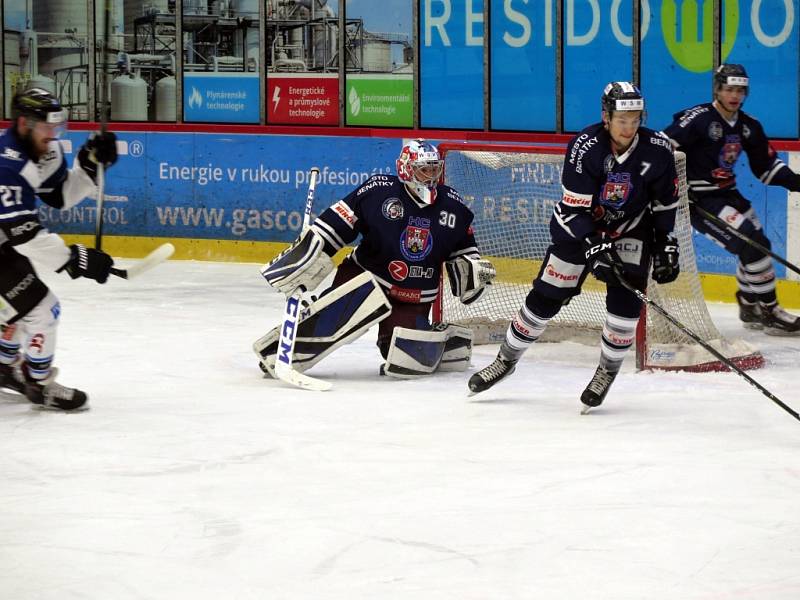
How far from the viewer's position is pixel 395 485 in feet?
13.8

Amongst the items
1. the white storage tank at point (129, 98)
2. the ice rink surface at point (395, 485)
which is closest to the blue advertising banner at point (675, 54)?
the ice rink surface at point (395, 485)

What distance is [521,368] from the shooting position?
20.5ft

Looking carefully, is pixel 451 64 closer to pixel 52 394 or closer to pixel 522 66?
pixel 522 66

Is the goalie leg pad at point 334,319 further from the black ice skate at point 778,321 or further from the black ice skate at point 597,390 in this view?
the black ice skate at point 778,321

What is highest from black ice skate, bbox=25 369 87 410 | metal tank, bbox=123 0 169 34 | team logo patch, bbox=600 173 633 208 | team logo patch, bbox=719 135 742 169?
metal tank, bbox=123 0 169 34

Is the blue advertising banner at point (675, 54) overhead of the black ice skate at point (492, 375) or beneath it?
overhead

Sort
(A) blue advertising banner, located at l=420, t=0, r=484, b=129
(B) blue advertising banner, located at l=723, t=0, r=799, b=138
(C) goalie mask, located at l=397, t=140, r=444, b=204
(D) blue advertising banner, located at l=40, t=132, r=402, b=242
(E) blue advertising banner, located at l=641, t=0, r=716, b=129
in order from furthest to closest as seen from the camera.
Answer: (D) blue advertising banner, located at l=40, t=132, r=402, b=242
(A) blue advertising banner, located at l=420, t=0, r=484, b=129
(E) blue advertising banner, located at l=641, t=0, r=716, b=129
(B) blue advertising banner, located at l=723, t=0, r=799, b=138
(C) goalie mask, located at l=397, t=140, r=444, b=204

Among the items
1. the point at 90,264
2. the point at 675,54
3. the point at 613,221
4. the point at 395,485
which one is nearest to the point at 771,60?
the point at 675,54

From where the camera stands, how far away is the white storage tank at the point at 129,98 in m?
10.7

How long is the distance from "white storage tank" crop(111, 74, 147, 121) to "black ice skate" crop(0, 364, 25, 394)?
549 centimetres

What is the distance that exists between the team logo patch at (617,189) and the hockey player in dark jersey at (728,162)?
1.63 m

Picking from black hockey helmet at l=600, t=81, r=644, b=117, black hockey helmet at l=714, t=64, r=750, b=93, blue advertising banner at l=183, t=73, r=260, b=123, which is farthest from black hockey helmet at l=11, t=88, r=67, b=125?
blue advertising banner at l=183, t=73, r=260, b=123

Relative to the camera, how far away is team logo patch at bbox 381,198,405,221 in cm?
587

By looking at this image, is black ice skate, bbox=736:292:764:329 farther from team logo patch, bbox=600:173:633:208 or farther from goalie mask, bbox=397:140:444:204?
team logo patch, bbox=600:173:633:208
